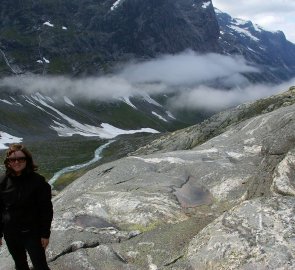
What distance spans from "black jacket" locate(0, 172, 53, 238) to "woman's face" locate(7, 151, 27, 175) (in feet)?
0.84

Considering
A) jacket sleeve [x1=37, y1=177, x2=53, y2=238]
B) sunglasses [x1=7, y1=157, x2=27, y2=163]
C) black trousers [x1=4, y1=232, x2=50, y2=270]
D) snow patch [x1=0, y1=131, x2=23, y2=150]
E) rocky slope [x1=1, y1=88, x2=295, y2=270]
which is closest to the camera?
sunglasses [x1=7, y1=157, x2=27, y2=163]

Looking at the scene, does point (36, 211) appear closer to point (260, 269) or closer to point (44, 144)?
point (260, 269)

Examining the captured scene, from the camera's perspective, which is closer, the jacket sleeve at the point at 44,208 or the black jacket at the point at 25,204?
the black jacket at the point at 25,204

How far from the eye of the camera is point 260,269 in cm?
1430

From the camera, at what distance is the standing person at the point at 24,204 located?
13430 mm

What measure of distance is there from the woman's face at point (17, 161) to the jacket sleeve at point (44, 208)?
77 cm

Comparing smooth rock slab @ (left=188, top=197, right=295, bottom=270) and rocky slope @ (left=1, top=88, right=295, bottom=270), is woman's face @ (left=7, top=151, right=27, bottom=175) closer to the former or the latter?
rocky slope @ (left=1, top=88, right=295, bottom=270)

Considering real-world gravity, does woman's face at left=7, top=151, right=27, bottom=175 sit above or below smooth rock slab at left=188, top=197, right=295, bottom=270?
above

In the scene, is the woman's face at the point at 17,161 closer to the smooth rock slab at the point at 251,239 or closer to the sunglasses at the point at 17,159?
the sunglasses at the point at 17,159

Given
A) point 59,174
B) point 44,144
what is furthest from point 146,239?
point 44,144

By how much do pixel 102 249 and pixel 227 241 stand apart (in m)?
5.10

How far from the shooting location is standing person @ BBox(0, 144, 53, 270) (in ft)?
44.1

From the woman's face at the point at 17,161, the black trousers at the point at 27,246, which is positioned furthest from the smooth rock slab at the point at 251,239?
the woman's face at the point at 17,161

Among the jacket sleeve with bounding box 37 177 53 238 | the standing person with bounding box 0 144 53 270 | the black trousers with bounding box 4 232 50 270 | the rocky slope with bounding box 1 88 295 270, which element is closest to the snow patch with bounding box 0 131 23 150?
the rocky slope with bounding box 1 88 295 270
